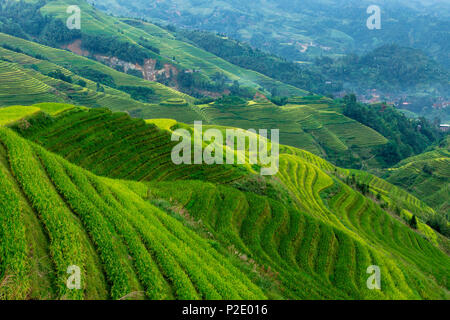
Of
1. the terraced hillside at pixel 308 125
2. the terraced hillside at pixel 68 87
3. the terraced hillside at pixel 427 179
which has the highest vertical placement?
the terraced hillside at pixel 68 87

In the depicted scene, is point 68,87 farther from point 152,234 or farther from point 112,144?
point 152,234

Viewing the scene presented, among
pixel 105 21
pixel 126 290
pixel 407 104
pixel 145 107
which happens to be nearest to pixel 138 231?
pixel 126 290

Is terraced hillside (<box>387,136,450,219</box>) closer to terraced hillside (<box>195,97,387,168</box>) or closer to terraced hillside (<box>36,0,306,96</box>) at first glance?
terraced hillside (<box>195,97,387,168</box>)

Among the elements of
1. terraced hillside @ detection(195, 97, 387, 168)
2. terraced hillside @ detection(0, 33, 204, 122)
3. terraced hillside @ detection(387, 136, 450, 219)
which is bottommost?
terraced hillside @ detection(387, 136, 450, 219)

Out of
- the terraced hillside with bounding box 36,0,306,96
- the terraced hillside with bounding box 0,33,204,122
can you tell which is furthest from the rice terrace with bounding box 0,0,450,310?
the terraced hillside with bounding box 36,0,306,96

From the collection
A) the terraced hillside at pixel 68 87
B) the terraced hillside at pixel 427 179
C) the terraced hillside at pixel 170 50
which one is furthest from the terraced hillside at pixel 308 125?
the terraced hillside at pixel 170 50

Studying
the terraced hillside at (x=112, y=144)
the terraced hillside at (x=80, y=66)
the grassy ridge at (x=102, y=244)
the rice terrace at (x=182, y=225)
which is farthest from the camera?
the terraced hillside at (x=80, y=66)

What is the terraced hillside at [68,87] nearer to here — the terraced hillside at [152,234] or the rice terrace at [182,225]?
the rice terrace at [182,225]

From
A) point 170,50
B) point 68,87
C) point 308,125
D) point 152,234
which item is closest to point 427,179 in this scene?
point 308,125
